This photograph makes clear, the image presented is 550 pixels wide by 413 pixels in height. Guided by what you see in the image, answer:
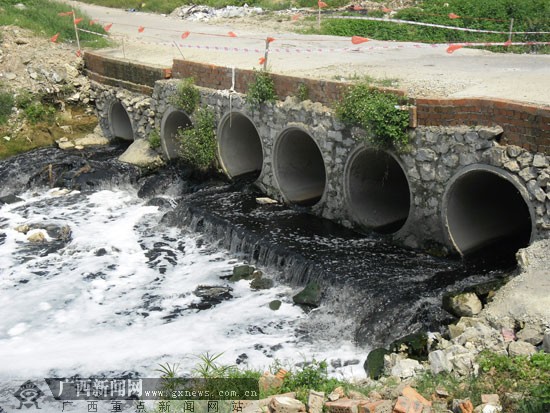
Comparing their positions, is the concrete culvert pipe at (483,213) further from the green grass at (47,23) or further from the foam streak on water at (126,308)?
the green grass at (47,23)

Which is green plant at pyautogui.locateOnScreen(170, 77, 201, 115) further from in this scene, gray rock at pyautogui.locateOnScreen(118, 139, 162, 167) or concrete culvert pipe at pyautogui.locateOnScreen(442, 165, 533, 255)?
concrete culvert pipe at pyautogui.locateOnScreen(442, 165, 533, 255)

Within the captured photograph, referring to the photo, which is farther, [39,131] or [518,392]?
[39,131]

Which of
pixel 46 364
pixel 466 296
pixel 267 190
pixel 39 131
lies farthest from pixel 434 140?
pixel 39 131

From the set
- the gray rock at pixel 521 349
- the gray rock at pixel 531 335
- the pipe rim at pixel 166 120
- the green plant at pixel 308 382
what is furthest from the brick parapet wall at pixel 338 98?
the green plant at pixel 308 382

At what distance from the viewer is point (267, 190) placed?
15.6 meters

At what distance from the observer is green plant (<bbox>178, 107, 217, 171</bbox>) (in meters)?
16.3

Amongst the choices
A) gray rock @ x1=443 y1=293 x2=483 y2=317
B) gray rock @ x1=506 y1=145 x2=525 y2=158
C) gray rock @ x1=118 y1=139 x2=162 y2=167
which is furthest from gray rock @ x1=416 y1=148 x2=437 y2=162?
gray rock @ x1=118 y1=139 x2=162 y2=167

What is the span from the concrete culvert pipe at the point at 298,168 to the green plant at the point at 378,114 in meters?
2.56

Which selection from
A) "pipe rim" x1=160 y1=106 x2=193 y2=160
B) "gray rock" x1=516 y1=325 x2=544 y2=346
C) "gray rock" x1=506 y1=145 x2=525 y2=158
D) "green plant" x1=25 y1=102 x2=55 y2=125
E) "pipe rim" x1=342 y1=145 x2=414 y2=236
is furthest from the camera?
"green plant" x1=25 y1=102 x2=55 y2=125

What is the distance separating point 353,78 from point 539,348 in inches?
290

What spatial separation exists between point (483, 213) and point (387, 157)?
7.42 ft

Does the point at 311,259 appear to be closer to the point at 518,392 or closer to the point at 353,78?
the point at 353,78

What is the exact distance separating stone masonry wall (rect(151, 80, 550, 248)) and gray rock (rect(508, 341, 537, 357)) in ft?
9.19

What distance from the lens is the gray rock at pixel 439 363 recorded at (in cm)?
777
